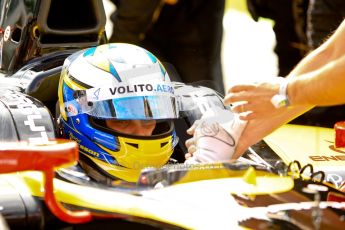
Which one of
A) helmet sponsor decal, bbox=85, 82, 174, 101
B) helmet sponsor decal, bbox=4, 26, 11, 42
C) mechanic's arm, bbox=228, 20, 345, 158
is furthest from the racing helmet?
helmet sponsor decal, bbox=4, 26, 11, 42

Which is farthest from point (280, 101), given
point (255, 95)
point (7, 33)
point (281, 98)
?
point (7, 33)

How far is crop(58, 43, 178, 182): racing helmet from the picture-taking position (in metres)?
3.27

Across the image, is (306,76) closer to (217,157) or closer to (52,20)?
(217,157)

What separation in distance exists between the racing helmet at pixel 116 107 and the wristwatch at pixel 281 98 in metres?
0.64

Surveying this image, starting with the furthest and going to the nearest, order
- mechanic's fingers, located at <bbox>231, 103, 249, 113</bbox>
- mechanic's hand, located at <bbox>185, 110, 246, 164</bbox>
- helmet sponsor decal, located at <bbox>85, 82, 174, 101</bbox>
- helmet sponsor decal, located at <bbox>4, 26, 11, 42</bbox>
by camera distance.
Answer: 1. helmet sponsor decal, located at <bbox>4, 26, 11, 42</bbox>
2. helmet sponsor decal, located at <bbox>85, 82, 174, 101</bbox>
3. mechanic's hand, located at <bbox>185, 110, 246, 164</bbox>
4. mechanic's fingers, located at <bbox>231, 103, 249, 113</bbox>

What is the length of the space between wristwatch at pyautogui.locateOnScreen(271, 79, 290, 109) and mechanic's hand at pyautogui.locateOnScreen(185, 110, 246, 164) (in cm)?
34

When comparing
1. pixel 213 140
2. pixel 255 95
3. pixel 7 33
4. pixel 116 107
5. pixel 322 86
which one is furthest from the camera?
pixel 7 33

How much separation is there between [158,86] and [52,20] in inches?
39.1

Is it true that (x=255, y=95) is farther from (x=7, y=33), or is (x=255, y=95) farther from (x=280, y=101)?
(x=7, y=33)

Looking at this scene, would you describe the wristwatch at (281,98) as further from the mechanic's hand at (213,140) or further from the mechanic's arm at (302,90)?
the mechanic's hand at (213,140)

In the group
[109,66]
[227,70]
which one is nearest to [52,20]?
[109,66]

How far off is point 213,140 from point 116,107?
1.36ft

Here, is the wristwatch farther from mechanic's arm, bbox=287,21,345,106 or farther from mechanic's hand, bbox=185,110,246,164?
mechanic's hand, bbox=185,110,246,164

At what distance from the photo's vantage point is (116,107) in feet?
10.7
